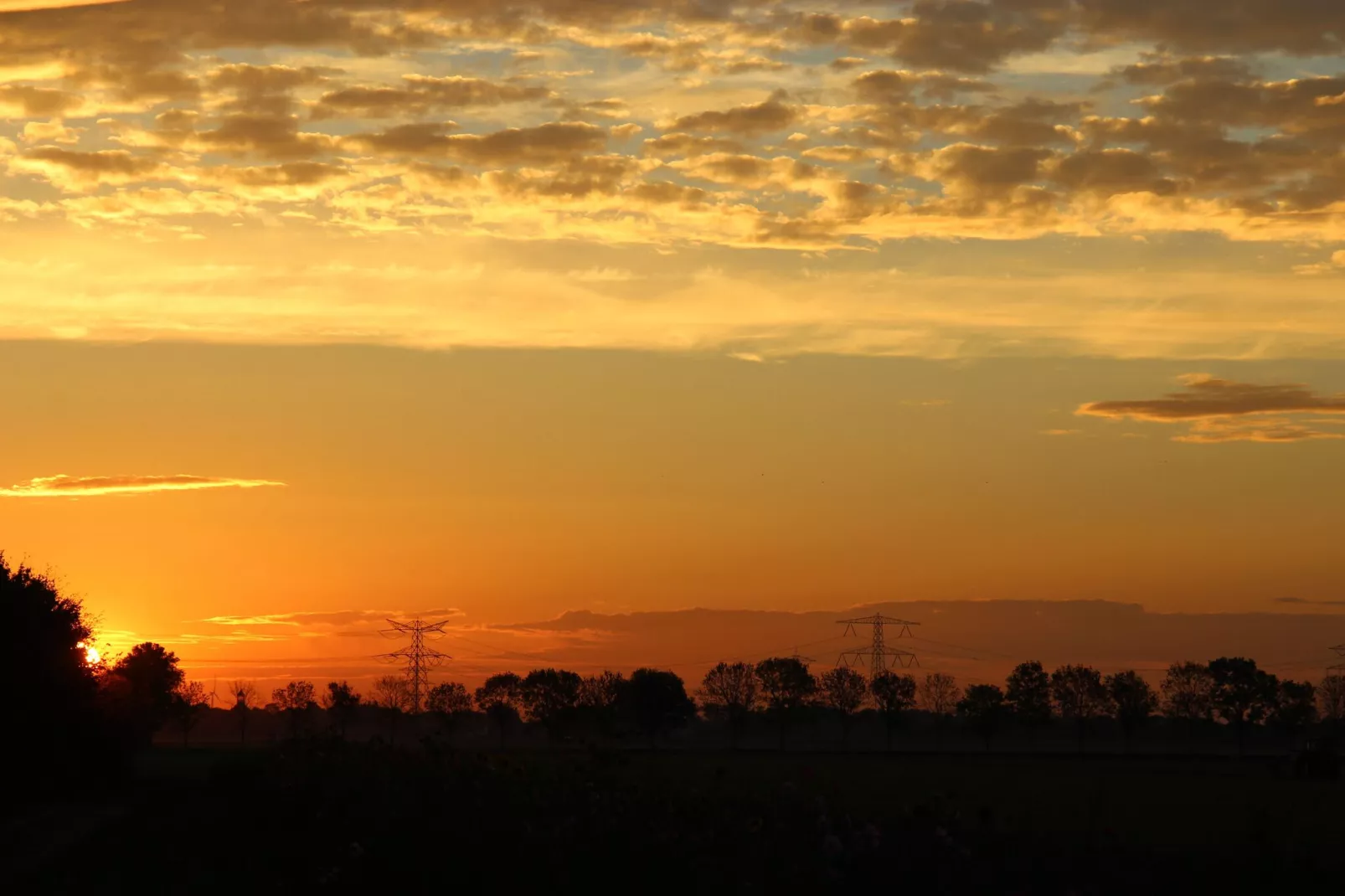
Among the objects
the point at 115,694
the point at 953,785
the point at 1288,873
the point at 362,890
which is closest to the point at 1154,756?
the point at 953,785

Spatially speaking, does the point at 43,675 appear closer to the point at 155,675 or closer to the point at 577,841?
the point at 577,841

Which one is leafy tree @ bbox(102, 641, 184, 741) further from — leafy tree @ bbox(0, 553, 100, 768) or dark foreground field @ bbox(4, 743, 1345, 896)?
dark foreground field @ bbox(4, 743, 1345, 896)

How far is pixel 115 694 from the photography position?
78750 mm

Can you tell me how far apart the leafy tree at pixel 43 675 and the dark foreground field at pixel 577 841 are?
12.9 m

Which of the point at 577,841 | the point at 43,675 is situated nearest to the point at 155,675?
the point at 43,675

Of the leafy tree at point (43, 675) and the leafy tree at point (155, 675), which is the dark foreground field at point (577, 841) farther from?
the leafy tree at point (155, 675)

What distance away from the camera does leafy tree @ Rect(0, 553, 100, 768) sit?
68125 mm

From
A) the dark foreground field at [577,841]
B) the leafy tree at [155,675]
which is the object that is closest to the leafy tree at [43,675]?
the dark foreground field at [577,841]

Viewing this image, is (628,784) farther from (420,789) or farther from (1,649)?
(1,649)

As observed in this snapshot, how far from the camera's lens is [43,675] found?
70.2 m

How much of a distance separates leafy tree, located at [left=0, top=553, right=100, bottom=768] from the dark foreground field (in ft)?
42.3

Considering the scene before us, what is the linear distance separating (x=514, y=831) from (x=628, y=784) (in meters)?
4.31

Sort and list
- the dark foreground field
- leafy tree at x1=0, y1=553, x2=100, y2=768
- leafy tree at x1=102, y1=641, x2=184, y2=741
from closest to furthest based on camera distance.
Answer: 1. the dark foreground field
2. leafy tree at x1=0, y1=553, x2=100, y2=768
3. leafy tree at x1=102, y1=641, x2=184, y2=741

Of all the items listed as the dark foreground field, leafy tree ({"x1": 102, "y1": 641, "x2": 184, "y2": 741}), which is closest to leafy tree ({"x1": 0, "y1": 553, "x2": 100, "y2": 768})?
the dark foreground field
